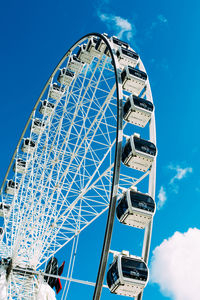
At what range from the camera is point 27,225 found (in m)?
17.8

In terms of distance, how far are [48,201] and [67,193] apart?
147 centimetres

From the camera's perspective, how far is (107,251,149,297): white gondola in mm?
8867

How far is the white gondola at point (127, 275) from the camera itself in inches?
349

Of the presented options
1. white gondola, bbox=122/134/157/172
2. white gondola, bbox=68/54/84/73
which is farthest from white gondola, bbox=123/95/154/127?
white gondola, bbox=68/54/84/73

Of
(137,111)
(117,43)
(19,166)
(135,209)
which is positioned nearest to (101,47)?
(117,43)

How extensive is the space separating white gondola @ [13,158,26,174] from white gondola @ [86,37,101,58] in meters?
9.16

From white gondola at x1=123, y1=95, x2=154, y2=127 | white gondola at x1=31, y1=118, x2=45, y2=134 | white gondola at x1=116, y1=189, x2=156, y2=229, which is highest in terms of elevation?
white gondola at x1=31, y1=118, x2=45, y2=134

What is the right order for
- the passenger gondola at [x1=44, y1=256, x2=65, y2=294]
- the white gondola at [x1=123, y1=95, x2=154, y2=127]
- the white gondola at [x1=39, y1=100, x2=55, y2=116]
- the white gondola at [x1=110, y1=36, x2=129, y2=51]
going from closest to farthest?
the white gondola at [x1=123, y1=95, x2=154, y2=127] → the white gondola at [x1=110, y1=36, x2=129, y2=51] → the passenger gondola at [x1=44, y1=256, x2=65, y2=294] → the white gondola at [x1=39, y1=100, x2=55, y2=116]

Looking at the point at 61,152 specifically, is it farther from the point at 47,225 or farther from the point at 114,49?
the point at 114,49

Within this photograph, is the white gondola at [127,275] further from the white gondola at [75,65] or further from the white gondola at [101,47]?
the white gondola at [75,65]

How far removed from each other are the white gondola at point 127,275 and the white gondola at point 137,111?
14.9 ft

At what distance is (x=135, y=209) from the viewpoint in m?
9.91

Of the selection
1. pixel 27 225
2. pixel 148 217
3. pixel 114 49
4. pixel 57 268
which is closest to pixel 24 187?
pixel 27 225

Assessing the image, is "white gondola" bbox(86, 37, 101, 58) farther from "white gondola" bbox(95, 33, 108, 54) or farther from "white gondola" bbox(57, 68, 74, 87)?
"white gondola" bbox(57, 68, 74, 87)
